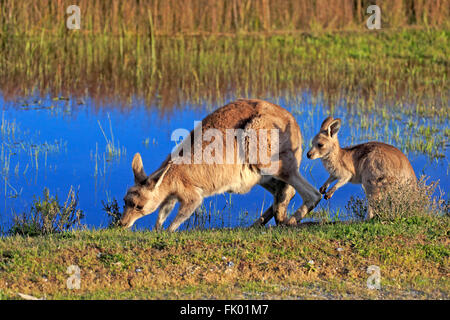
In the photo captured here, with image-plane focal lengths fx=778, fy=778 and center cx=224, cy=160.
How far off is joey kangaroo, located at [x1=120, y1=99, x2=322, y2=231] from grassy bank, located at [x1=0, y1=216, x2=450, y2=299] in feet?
2.29

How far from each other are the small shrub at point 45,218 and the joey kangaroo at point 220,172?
83 centimetres

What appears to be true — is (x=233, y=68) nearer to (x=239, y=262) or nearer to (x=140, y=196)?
(x=140, y=196)

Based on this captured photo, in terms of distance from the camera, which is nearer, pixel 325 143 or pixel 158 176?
pixel 158 176

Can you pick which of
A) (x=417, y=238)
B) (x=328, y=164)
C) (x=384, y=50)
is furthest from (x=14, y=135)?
(x=384, y=50)

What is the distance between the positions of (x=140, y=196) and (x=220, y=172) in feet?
3.30

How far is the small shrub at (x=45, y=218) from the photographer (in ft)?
31.5

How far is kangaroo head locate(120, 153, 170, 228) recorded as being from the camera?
30.5 ft


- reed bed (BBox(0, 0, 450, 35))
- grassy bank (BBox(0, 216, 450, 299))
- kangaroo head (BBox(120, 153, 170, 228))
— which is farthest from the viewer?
reed bed (BBox(0, 0, 450, 35))

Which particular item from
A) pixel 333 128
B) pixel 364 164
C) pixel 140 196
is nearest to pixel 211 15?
pixel 333 128

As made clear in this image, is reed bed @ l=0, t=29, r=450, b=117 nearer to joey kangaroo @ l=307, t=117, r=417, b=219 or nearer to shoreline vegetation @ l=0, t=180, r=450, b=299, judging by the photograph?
joey kangaroo @ l=307, t=117, r=417, b=219

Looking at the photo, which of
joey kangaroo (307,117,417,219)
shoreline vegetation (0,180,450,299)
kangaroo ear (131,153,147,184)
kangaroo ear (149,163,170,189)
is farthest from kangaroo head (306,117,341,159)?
kangaroo ear (131,153,147,184)

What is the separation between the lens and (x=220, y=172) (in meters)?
9.45

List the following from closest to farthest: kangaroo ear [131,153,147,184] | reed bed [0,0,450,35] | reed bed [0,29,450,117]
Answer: kangaroo ear [131,153,147,184], reed bed [0,29,450,117], reed bed [0,0,450,35]

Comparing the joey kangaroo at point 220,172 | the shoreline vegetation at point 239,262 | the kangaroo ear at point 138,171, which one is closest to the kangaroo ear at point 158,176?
the joey kangaroo at point 220,172
